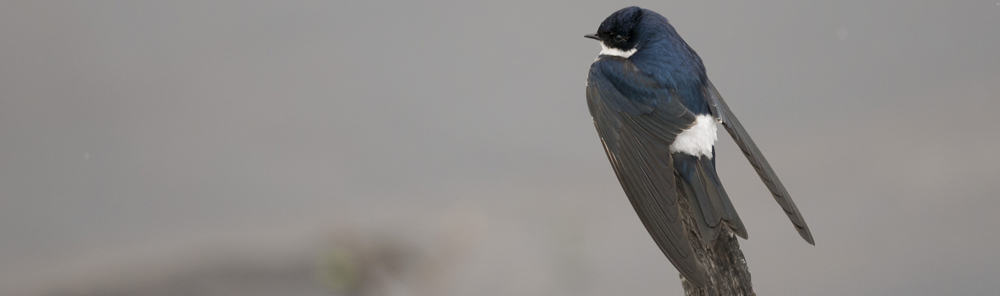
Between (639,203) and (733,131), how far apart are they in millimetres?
293

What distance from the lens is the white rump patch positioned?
1356mm

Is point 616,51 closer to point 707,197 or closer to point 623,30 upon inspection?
point 623,30

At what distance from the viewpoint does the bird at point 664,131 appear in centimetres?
122

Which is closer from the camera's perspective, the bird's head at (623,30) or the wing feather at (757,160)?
the wing feather at (757,160)

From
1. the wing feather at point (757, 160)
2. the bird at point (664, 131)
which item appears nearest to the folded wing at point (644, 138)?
the bird at point (664, 131)

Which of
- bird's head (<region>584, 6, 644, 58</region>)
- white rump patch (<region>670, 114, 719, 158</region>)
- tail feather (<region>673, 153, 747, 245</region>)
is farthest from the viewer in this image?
bird's head (<region>584, 6, 644, 58</region>)

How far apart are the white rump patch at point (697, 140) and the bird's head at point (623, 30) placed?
0.70 feet

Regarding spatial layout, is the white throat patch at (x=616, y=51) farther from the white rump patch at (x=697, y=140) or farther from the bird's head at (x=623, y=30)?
the white rump patch at (x=697, y=140)

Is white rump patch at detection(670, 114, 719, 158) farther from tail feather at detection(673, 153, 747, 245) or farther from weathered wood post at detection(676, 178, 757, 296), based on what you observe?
weathered wood post at detection(676, 178, 757, 296)

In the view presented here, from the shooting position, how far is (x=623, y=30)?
1526 mm

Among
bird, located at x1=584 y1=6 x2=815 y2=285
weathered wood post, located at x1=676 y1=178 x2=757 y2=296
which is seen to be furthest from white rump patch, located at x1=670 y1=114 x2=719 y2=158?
weathered wood post, located at x1=676 y1=178 x2=757 y2=296

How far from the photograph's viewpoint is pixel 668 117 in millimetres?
1391

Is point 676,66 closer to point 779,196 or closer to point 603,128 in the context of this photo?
point 603,128

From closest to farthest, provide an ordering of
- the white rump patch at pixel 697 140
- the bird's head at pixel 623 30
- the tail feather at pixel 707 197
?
1. the tail feather at pixel 707 197
2. the white rump patch at pixel 697 140
3. the bird's head at pixel 623 30
